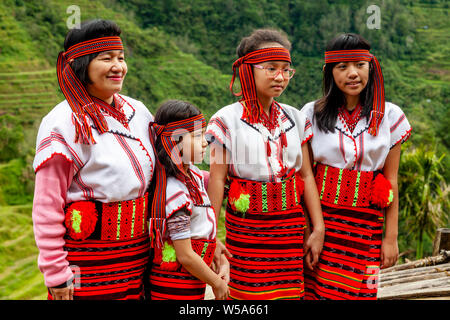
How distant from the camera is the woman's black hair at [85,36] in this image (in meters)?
1.55

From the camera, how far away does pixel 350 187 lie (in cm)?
205

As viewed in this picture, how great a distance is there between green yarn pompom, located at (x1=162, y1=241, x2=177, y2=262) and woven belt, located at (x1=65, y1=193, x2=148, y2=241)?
0.10 m

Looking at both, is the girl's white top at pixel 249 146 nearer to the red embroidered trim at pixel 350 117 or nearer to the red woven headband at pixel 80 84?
the red embroidered trim at pixel 350 117

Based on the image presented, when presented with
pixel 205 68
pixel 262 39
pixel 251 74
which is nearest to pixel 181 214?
pixel 251 74

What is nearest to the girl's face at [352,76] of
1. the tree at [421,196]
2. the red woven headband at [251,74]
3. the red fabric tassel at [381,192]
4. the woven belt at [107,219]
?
the red woven headband at [251,74]

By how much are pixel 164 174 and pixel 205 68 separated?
77.7 feet

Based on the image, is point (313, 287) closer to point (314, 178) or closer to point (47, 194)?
point (314, 178)

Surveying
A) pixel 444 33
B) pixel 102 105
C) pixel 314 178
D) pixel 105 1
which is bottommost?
pixel 314 178

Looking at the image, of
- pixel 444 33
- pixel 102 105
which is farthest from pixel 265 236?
pixel 444 33

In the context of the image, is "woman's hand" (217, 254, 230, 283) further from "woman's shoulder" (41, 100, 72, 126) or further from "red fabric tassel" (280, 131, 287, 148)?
"woman's shoulder" (41, 100, 72, 126)

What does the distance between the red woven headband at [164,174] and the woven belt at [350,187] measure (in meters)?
0.66

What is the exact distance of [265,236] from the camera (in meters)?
1.96

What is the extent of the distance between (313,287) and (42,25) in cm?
2231

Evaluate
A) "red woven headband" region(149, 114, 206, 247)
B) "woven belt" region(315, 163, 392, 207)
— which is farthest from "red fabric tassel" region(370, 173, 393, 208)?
"red woven headband" region(149, 114, 206, 247)
